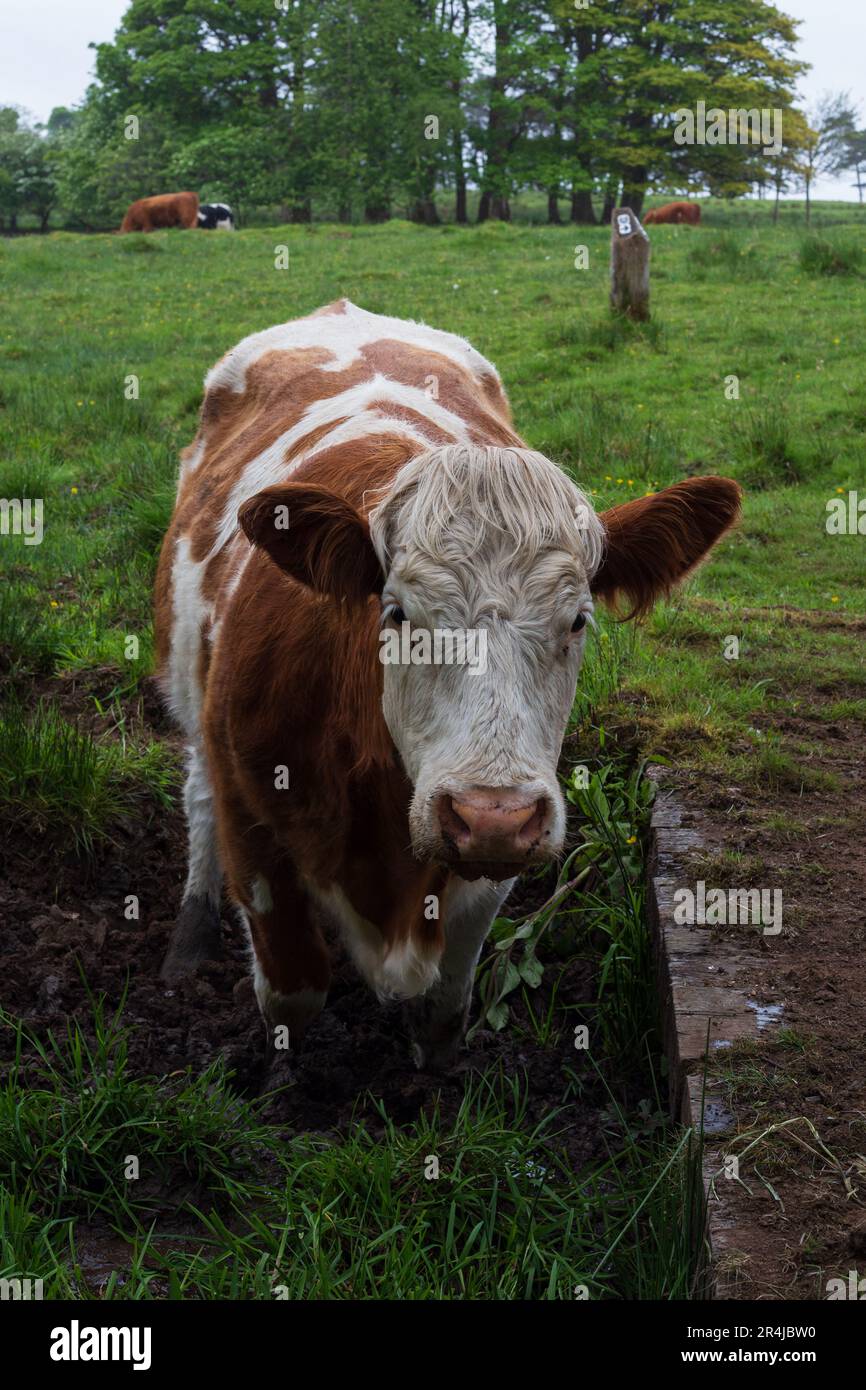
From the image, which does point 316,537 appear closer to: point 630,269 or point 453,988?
point 453,988

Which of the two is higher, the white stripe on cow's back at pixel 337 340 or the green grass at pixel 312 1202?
the white stripe on cow's back at pixel 337 340

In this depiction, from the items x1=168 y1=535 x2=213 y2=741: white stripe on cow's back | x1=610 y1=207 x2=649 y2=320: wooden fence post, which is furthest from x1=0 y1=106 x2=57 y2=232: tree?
x1=168 y1=535 x2=213 y2=741: white stripe on cow's back

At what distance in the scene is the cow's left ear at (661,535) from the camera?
313 cm

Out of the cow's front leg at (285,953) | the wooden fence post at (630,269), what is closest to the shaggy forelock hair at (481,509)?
the cow's front leg at (285,953)

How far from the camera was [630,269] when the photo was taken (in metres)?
12.3

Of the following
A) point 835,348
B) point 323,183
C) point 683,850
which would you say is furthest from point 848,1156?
point 323,183

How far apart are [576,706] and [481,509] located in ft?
7.90

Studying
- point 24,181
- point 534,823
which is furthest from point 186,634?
point 24,181

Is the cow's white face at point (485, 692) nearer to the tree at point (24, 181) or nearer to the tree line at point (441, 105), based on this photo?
the tree line at point (441, 105)

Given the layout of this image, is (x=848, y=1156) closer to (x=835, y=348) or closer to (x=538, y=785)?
(x=538, y=785)

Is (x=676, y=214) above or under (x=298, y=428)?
above

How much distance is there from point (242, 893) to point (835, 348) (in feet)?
31.4

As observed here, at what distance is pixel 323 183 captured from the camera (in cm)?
3912

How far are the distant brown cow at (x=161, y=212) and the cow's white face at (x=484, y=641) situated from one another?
32735 mm
